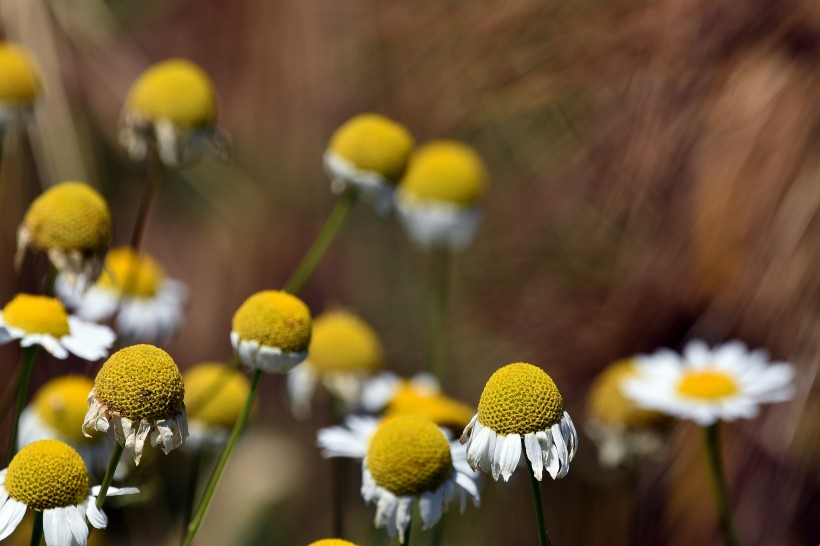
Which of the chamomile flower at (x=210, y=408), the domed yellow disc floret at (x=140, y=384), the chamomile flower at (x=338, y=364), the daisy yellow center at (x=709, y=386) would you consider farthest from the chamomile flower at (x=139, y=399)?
the daisy yellow center at (x=709, y=386)

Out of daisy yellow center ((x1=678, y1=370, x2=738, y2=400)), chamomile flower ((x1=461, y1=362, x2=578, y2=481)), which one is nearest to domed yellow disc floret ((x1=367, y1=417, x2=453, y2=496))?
chamomile flower ((x1=461, y1=362, x2=578, y2=481))

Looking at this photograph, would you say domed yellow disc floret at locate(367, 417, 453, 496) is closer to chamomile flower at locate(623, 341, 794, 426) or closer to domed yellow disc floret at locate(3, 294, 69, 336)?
domed yellow disc floret at locate(3, 294, 69, 336)

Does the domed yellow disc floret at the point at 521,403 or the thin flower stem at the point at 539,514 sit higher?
the domed yellow disc floret at the point at 521,403

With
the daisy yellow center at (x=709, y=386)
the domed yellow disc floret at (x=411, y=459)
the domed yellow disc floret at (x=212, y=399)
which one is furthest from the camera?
the daisy yellow center at (x=709, y=386)

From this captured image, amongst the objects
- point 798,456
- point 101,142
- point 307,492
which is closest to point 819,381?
point 798,456

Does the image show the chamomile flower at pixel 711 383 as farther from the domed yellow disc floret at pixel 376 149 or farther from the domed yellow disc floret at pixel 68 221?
the domed yellow disc floret at pixel 68 221

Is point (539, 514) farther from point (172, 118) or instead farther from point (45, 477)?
point (172, 118)

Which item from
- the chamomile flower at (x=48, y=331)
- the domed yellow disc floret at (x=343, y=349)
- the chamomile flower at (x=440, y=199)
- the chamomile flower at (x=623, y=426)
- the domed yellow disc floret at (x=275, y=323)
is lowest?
the chamomile flower at (x=623, y=426)
